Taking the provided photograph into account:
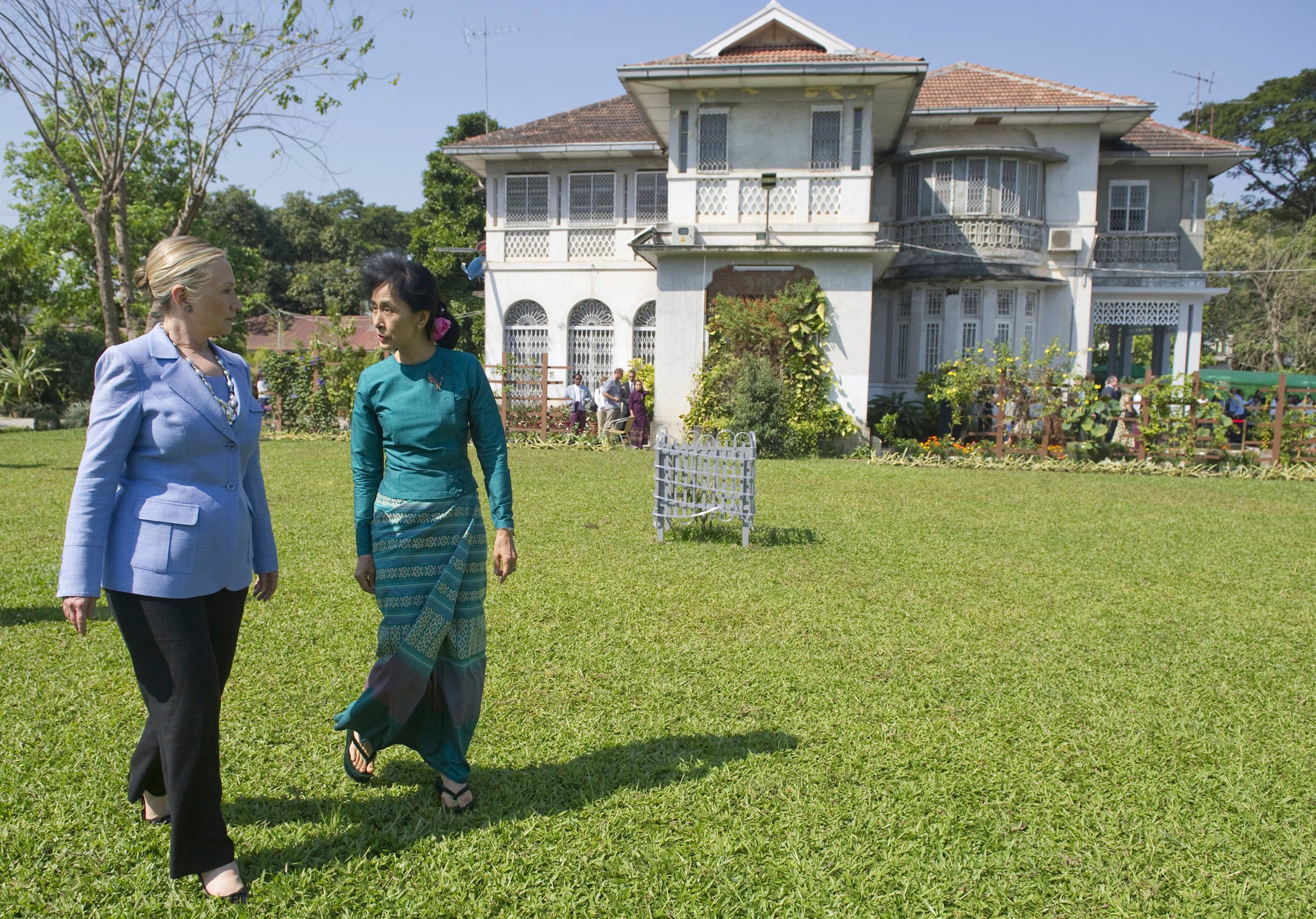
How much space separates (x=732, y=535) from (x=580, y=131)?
1553 centimetres

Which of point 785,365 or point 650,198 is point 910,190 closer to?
point 650,198

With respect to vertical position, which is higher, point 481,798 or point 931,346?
point 931,346

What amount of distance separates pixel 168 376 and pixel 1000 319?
64.6 feet

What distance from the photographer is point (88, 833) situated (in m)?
3.30

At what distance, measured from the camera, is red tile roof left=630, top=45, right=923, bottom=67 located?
16656mm

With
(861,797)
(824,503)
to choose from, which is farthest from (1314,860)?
(824,503)

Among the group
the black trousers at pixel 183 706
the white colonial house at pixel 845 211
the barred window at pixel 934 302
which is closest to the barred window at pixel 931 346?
the white colonial house at pixel 845 211

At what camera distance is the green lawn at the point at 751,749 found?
3102 mm

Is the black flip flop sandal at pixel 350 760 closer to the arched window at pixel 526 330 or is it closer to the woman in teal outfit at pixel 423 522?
the woman in teal outfit at pixel 423 522

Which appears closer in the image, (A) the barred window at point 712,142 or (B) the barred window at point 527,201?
(A) the barred window at point 712,142

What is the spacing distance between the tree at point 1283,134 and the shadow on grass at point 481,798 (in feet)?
155

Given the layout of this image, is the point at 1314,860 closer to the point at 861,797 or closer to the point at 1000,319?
the point at 861,797

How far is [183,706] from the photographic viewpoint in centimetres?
285

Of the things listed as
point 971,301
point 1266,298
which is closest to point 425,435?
point 971,301
